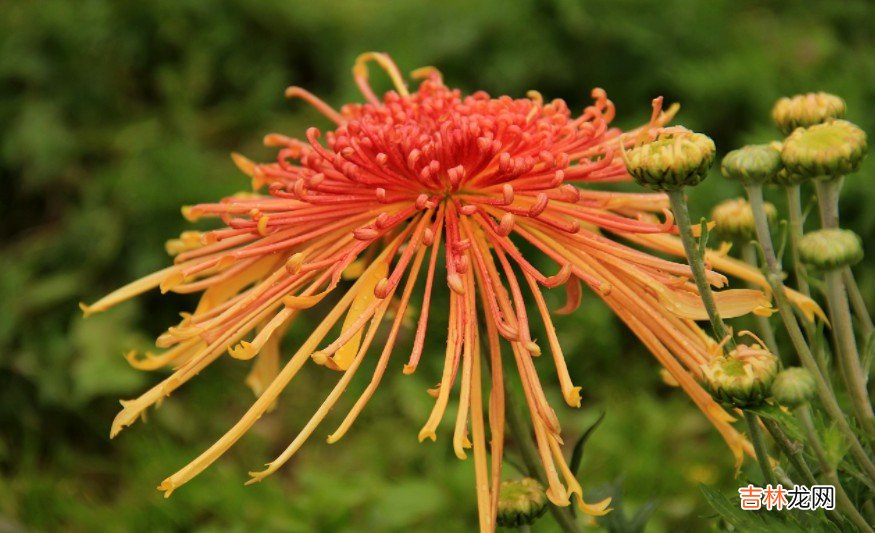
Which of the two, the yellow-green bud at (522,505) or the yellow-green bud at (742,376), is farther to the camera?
the yellow-green bud at (522,505)

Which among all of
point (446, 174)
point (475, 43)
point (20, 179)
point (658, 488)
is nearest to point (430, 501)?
point (658, 488)

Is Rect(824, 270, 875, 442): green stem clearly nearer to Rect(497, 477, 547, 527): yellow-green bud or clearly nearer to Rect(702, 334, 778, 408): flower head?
Rect(702, 334, 778, 408): flower head

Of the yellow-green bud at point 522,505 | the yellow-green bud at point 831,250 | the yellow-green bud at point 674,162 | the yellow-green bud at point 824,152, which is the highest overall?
the yellow-green bud at point 674,162

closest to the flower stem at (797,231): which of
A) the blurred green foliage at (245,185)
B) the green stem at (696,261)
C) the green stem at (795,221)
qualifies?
the green stem at (795,221)

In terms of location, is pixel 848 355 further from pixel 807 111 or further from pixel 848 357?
pixel 807 111

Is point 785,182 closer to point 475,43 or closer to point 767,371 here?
point 767,371

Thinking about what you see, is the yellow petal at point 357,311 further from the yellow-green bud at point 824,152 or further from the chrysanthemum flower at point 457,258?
the yellow-green bud at point 824,152

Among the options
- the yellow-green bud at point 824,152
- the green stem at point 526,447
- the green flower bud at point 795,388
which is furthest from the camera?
the green stem at point 526,447

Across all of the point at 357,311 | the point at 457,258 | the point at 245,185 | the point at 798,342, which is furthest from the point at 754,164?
the point at 245,185
